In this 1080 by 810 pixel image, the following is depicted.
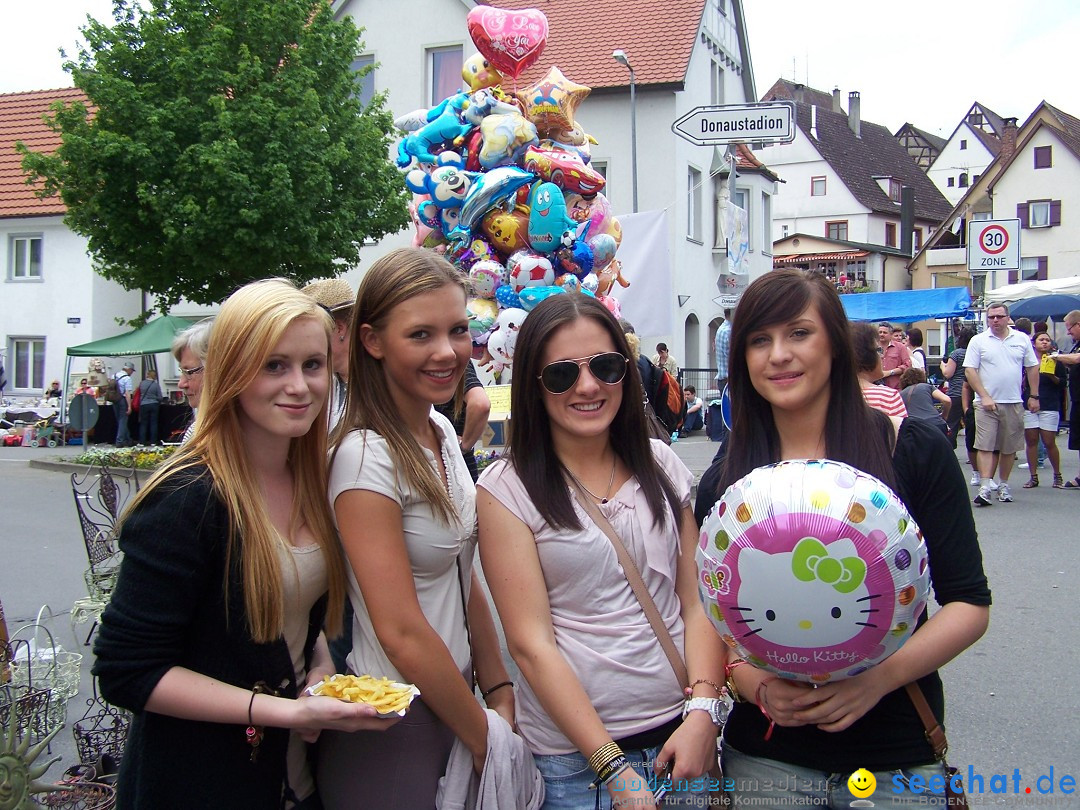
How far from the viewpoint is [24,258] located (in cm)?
2733

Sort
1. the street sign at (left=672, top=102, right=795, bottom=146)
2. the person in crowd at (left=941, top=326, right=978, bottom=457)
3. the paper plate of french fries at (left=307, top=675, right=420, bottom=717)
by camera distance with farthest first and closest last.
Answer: the person in crowd at (left=941, top=326, right=978, bottom=457) → the street sign at (left=672, top=102, right=795, bottom=146) → the paper plate of french fries at (left=307, top=675, right=420, bottom=717)

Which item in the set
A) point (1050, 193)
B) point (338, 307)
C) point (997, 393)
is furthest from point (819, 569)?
point (1050, 193)

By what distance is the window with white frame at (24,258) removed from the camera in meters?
27.2

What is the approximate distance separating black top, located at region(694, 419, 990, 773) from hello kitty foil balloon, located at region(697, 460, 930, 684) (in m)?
0.25

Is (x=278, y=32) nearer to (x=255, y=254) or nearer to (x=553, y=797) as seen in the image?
(x=255, y=254)

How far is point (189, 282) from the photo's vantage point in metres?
18.8

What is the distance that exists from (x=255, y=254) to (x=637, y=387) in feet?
54.6

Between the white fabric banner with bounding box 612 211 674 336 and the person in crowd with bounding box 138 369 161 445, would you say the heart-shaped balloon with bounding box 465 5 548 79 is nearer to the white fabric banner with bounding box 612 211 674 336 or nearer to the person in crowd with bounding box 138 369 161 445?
the white fabric banner with bounding box 612 211 674 336

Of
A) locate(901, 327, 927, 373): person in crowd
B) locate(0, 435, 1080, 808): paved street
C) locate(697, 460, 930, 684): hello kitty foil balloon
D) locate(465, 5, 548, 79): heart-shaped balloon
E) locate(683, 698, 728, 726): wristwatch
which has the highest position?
locate(465, 5, 548, 79): heart-shaped balloon

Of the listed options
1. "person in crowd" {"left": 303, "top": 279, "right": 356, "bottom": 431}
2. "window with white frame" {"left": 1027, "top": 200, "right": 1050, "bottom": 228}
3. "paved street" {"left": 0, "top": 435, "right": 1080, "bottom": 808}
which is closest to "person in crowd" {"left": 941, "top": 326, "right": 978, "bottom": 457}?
"paved street" {"left": 0, "top": 435, "right": 1080, "bottom": 808}

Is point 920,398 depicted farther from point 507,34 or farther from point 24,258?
point 24,258

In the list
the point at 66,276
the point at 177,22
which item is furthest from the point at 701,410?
the point at 66,276

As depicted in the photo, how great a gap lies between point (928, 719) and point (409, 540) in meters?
1.20

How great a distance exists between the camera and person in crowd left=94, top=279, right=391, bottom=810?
71.0 inches
